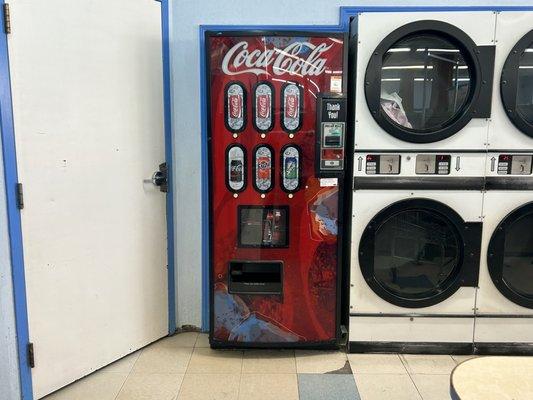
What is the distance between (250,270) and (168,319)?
73cm

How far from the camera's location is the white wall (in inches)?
105

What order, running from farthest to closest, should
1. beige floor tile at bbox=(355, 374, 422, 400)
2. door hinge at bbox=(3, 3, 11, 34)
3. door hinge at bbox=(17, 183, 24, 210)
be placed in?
1. beige floor tile at bbox=(355, 374, 422, 400)
2. door hinge at bbox=(17, 183, 24, 210)
3. door hinge at bbox=(3, 3, 11, 34)

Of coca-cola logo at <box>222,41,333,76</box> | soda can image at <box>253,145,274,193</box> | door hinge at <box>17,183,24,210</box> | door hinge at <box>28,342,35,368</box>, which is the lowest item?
door hinge at <box>28,342,35,368</box>

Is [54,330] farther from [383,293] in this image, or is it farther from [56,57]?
[383,293]

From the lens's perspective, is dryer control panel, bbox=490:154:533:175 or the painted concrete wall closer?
the painted concrete wall

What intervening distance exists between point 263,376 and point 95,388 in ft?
2.95

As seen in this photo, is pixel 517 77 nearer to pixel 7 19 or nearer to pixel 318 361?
pixel 318 361

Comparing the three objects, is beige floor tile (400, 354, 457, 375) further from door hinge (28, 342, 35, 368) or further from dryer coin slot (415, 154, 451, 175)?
door hinge (28, 342, 35, 368)

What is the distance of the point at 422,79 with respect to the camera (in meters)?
2.47

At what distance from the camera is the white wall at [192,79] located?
2666mm

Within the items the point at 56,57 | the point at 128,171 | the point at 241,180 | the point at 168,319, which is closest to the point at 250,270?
the point at 241,180

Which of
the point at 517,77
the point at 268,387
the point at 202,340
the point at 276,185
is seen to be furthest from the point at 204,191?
the point at 517,77

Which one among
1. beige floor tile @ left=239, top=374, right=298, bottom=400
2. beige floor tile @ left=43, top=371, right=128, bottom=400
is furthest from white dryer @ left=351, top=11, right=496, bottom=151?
beige floor tile @ left=43, top=371, right=128, bottom=400

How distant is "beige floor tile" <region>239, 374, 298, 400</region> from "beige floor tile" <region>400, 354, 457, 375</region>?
685 millimetres
